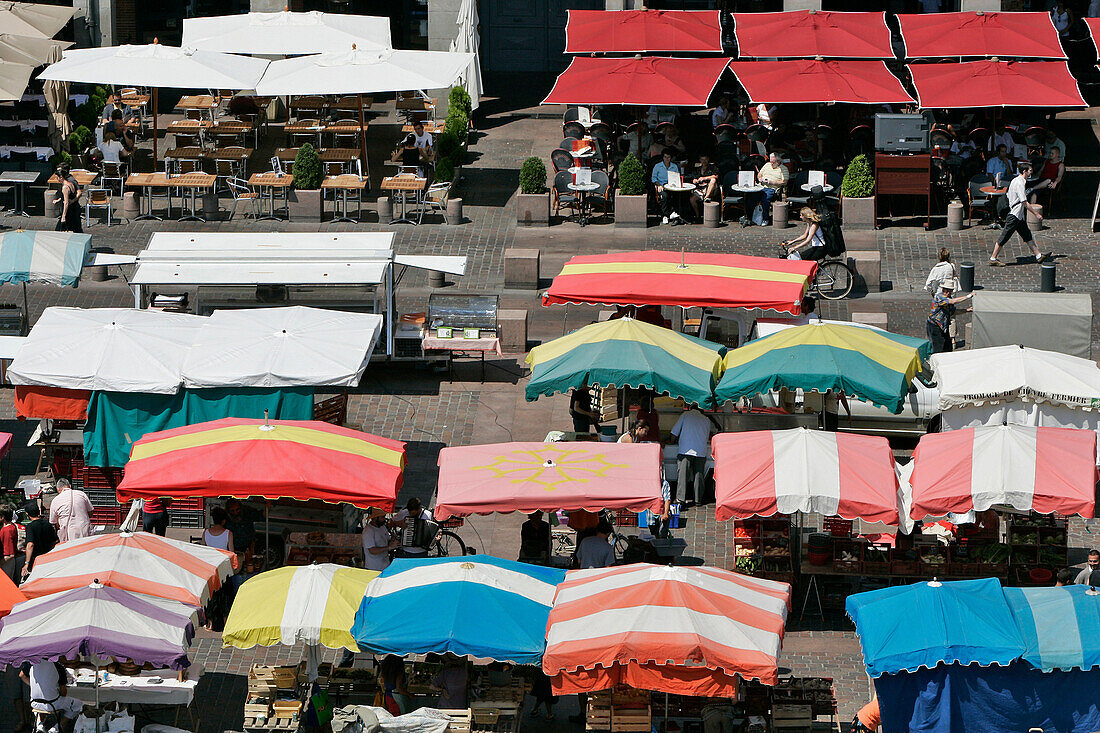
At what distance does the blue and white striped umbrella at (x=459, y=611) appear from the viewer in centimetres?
1694

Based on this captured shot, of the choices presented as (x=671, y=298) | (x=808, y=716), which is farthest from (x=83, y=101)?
(x=808, y=716)

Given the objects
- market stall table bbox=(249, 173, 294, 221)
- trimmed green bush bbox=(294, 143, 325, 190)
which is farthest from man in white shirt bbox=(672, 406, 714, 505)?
market stall table bbox=(249, 173, 294, 221)

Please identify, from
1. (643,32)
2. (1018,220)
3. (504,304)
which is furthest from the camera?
(643,32)

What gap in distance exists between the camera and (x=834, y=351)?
23.0 meters

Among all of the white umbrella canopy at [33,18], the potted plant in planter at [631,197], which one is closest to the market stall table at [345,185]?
Result: the potted plant in planter at [631,197]

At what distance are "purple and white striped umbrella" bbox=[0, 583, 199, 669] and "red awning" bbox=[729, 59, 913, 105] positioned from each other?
66.2ft

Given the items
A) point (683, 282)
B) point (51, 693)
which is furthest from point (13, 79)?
point (51, 693)

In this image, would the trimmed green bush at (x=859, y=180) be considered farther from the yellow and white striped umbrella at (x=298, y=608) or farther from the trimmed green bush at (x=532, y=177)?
the yellow and white striped umbrella at (x=298, y=608)

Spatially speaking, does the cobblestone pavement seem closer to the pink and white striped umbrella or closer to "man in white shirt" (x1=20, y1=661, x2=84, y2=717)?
"man in white shirt" (x1=20, y1=661, x2=84, y2=717)

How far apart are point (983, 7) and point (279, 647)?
25.7m

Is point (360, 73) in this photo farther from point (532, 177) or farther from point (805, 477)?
point (805, 477)

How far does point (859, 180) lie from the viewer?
33406 mm

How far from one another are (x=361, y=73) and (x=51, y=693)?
64.3 feet

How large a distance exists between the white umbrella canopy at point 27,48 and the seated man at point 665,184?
1338cm
